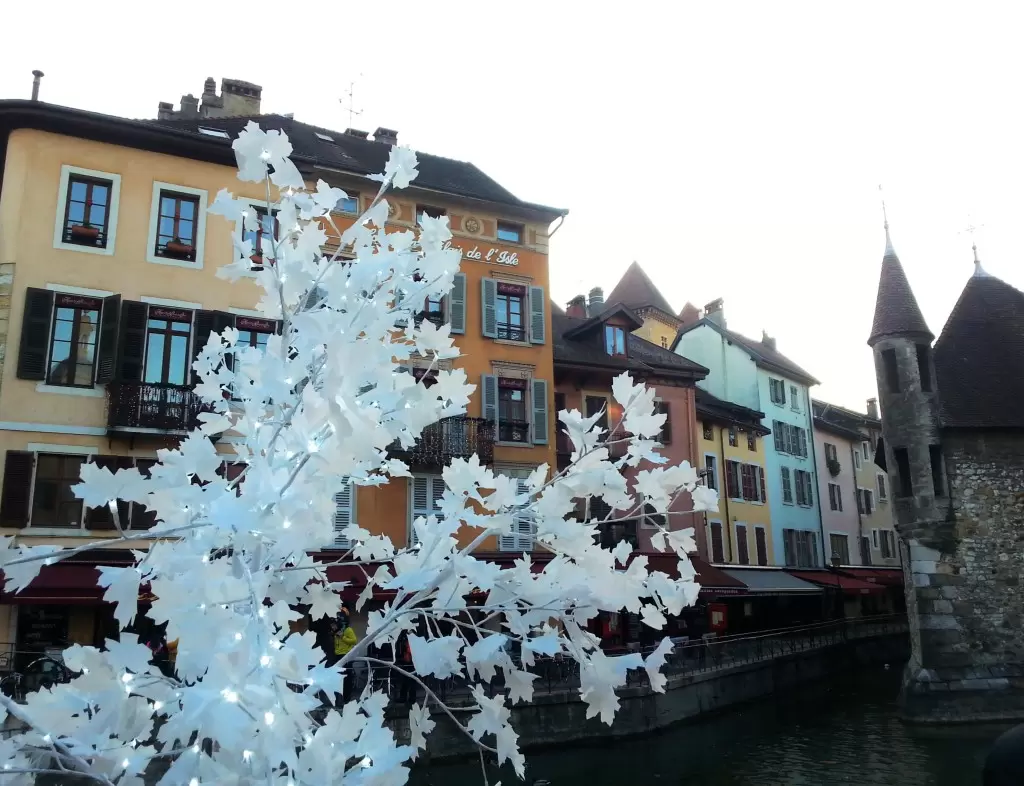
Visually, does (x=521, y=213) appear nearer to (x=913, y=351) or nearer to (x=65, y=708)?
(x=913, y=351)

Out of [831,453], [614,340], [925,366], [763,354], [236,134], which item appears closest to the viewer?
[236,134]

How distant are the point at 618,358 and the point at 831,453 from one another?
19.1 m

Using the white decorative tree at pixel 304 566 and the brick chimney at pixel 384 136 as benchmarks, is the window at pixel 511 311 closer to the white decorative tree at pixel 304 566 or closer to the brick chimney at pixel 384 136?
the brick chimney at pixel 384 136

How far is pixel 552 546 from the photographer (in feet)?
10.9

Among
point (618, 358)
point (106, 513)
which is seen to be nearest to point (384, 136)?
point (618, 358)

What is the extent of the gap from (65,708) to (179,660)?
0.78 metres

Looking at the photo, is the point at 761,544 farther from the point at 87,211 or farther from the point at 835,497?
the point at 87,211

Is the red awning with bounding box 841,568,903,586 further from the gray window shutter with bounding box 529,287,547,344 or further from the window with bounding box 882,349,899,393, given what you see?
the gray window shutter with bounding box 529,287,547,344

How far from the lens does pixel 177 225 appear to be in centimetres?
1845

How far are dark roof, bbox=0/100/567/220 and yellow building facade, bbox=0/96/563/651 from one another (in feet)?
0.15

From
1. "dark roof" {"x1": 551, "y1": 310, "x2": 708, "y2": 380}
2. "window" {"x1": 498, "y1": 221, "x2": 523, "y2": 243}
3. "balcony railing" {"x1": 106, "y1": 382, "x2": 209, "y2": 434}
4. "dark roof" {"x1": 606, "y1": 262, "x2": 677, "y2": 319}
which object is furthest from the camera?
"dark roof" {"x1": 606, "y1": 262, "x2": 677, "y2": 319}

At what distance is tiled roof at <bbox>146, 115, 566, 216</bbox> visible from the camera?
21373mm

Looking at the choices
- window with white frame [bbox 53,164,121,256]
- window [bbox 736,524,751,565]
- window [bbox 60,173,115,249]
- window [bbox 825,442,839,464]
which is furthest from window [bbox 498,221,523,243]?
window [bbox 825,442,839,464]

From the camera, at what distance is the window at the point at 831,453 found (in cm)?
4044
